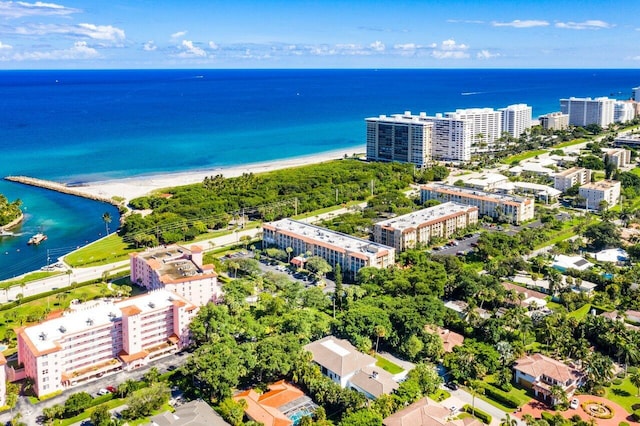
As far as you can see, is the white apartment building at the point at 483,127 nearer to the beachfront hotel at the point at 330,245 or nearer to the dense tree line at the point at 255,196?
the dense tree line at the point at 255,196

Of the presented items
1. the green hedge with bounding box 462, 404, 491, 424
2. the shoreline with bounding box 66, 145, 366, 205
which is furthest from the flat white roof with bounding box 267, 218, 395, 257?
the shoreline with bounding box 66, 145, 366, 205

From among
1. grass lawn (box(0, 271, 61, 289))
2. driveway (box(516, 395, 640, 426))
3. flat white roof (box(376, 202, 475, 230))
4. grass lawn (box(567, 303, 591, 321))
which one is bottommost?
driveway (box(516, 395, 640, 426))

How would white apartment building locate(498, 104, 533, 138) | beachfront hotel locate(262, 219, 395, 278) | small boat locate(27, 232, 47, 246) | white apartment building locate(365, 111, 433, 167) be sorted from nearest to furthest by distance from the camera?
beachfront hotel locate(262, 219, 395, 278), small boat locate(27, 232, 47, 246), white apartment building locate(365, 111, 433, 167), white apartment building locate(498, 104, 533, 138)

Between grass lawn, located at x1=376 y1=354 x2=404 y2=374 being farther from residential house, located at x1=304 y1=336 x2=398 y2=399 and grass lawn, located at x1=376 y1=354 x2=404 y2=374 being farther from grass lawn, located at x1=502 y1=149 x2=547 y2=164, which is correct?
grass lawn, located at x1=502 y1=149 x2=547 y2=164

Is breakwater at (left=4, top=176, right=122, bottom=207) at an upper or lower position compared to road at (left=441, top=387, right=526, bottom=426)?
upper

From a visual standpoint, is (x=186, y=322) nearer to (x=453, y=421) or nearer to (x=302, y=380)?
(x=302, y=380)

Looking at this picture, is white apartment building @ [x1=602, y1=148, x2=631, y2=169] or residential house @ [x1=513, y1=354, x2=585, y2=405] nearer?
residential house @ [x1=513, y1=354, x2=585, y2=405]
